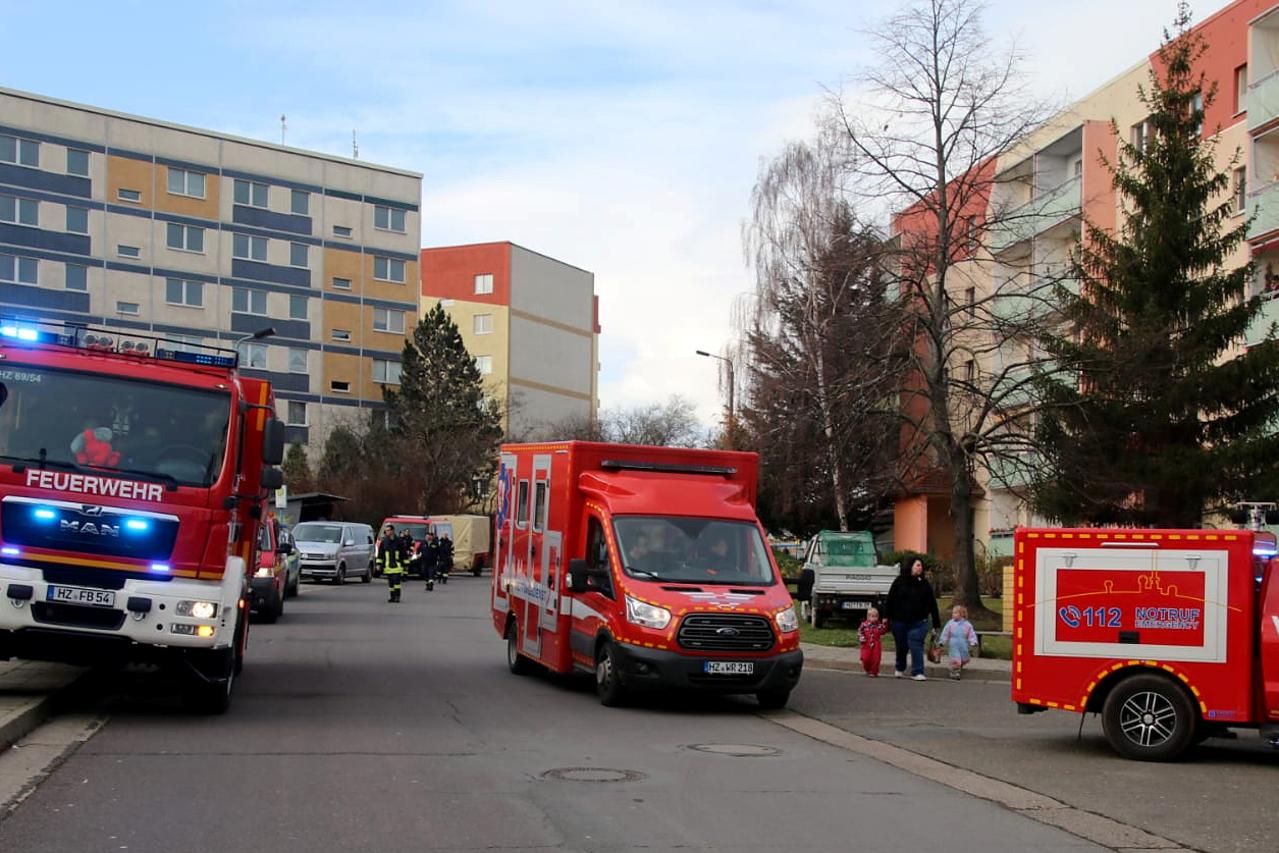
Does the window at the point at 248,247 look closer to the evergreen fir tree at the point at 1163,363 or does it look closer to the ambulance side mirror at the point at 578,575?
the evergreen fir tree at the point at 1163,363

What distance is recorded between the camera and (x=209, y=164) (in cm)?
6969

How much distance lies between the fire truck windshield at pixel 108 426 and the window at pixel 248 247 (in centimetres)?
6038

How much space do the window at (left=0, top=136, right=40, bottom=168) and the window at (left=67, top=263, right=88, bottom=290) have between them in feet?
15.6

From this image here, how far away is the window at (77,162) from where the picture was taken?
64.9 meters

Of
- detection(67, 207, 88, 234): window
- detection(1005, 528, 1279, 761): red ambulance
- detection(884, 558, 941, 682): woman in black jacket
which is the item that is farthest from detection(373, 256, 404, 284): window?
detection(1005, 528, 1279, 761): red ambulance

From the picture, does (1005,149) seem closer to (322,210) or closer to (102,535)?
(102,535)

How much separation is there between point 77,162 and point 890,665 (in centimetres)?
5490

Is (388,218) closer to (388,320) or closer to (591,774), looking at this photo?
(388,320)

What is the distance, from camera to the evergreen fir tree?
26.9m

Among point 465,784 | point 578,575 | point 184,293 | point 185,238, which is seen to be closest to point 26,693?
point 578,575

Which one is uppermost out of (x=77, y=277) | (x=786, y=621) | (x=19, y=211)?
(x=19, y=211)

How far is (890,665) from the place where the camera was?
21453 mm

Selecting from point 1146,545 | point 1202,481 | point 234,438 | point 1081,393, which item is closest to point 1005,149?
point 1081,393

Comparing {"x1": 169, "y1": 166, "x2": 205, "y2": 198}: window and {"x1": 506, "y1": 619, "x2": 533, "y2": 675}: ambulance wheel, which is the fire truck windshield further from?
{"x1": 169, "y1": 166, "x2": 205, "y2": 198}: window
